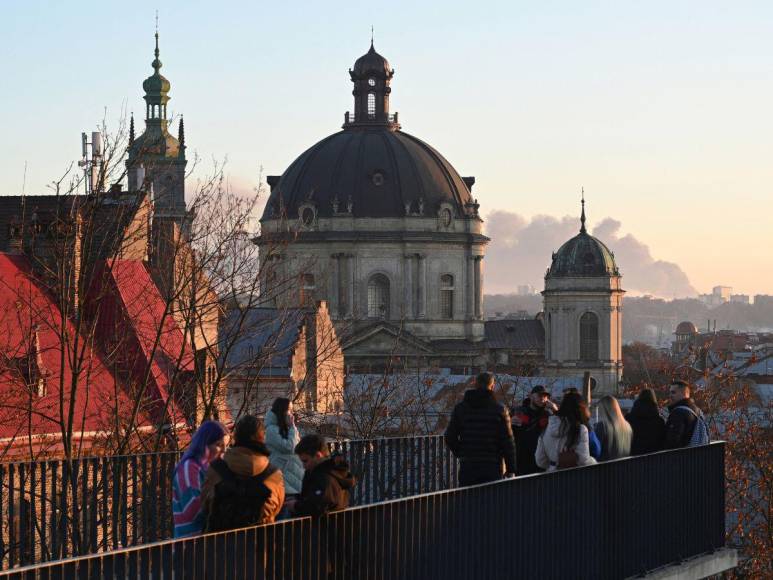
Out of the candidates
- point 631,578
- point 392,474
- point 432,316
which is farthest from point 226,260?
point 432,316

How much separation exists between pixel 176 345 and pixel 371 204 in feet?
297

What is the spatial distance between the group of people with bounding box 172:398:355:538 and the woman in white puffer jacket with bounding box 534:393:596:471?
13.0 ft

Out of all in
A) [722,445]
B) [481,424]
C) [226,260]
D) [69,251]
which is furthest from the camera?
[226,260]

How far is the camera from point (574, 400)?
17.1m

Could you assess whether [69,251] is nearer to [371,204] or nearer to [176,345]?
[176,345]

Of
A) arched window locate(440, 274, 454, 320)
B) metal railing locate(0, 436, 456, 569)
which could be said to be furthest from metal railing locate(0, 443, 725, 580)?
arched window locate(440, 274, 454, 320)

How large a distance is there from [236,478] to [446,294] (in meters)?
120

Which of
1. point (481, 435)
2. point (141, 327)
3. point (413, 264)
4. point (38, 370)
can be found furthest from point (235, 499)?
point (413, 264)

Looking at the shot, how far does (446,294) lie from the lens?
5202 inches

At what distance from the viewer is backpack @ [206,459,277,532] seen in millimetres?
12711

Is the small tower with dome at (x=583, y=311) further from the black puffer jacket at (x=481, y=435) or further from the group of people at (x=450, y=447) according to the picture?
the black puffer jacket at (x=481, y=435)

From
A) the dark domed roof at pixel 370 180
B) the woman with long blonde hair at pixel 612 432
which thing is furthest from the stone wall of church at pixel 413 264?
the woman with long blonde hair at pixel 612 432

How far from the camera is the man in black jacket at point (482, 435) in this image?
16.9 metres

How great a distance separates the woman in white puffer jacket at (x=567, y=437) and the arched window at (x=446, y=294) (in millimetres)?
113925
